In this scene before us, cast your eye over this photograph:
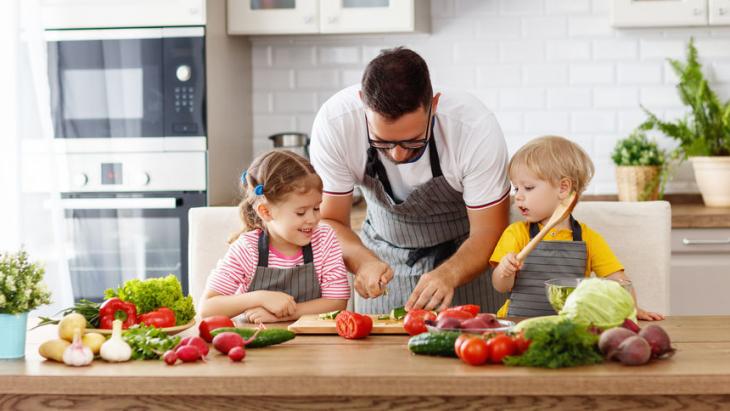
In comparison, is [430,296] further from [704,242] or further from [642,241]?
[704,242]

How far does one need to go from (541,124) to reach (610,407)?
2.83m

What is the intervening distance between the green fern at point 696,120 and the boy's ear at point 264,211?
7.52 ft

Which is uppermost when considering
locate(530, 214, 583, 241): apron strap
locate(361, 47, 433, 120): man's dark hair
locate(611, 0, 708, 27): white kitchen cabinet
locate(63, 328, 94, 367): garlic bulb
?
locate(611, 0, 708, 27): white kitchen cabinet

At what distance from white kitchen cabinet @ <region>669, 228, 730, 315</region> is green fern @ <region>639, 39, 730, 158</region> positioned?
0.56 meters

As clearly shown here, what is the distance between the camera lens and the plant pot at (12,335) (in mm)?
1805

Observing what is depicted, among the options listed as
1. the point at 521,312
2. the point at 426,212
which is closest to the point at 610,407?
the point at 521,312

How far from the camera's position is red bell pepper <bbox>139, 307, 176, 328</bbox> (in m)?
2.09

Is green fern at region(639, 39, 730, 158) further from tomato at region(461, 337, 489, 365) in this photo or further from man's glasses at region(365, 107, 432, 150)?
tomato at region(461, 337, 489, 365)

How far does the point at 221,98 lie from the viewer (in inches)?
157

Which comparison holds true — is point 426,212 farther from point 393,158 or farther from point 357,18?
point 357,18

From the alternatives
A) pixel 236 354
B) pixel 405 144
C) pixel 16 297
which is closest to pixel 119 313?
pixel 16 297

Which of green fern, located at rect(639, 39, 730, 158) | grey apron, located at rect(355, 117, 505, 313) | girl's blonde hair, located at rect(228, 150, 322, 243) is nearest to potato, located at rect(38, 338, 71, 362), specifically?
girl's blonde hair, located at rect(228, 150, 322, 243)

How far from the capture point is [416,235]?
295cm

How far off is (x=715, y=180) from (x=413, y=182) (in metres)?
1.68
